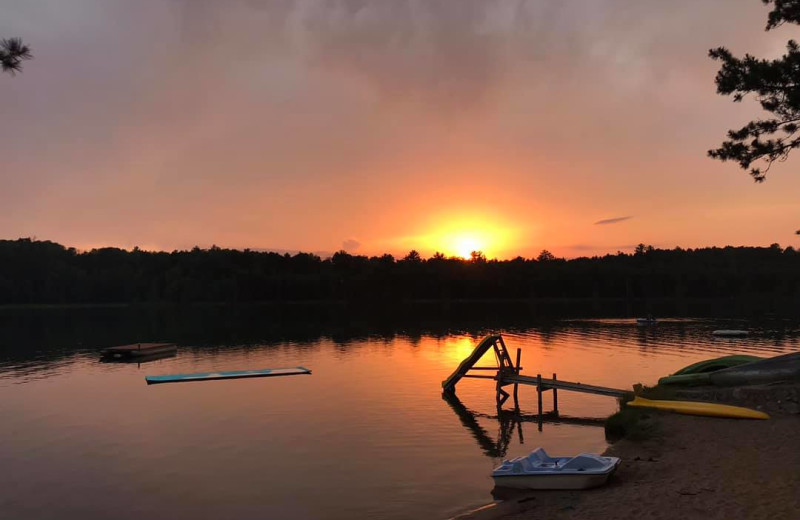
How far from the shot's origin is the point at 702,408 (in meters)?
23.7

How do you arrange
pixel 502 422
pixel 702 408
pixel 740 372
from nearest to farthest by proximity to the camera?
1. pixel 702 408
2. pixel 740 372
3. pixel 502 422

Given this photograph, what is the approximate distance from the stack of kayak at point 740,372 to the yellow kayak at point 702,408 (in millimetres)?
3916

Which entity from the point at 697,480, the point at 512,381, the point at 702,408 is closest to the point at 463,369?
the point at 512,381

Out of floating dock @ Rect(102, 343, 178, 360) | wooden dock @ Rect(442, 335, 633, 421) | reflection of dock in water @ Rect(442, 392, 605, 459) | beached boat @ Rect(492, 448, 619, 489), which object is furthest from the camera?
floating dock @ Rect(102, 343, 178, 360)

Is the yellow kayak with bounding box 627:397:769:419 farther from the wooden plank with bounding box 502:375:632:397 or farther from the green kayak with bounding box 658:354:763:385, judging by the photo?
the green kayak with bounding box 658:354:763:385

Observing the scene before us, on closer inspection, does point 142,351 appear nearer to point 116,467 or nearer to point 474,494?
point 116,467

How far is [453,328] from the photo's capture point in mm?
94938

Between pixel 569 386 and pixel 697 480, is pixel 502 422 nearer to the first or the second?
pixel 569 386

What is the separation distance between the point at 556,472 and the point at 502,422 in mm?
13076

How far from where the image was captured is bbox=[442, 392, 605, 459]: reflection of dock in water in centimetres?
2461

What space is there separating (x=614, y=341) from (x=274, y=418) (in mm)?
50460

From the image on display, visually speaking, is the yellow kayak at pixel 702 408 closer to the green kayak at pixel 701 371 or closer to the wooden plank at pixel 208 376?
the green kayak at pixel 701 371

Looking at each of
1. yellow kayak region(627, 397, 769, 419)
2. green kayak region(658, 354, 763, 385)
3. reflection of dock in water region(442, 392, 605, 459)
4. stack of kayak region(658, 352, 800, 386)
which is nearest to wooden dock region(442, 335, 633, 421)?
reflection of dock in water region(442, 392, 605, 459)

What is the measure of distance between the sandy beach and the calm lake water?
3059 millimetres
